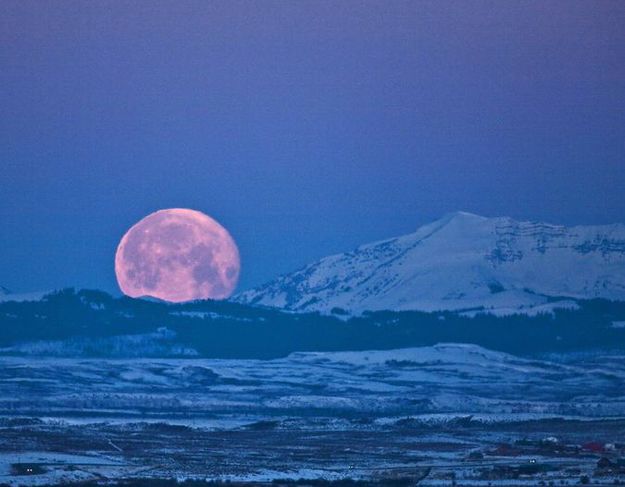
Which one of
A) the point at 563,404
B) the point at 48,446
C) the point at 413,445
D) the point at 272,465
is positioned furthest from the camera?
the point at 563,404

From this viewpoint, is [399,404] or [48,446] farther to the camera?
[399,404]

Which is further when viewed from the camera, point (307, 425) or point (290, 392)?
point (290, 392)

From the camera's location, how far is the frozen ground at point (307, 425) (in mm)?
89688

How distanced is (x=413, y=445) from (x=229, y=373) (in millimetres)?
88279

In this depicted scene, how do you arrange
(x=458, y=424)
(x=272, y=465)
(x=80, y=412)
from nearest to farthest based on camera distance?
(x=272, y=465)
(x=458, y=424)
(x=80, y=412)

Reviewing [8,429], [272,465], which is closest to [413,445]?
[272,465]

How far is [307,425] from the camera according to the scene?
131m

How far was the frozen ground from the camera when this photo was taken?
294 ft

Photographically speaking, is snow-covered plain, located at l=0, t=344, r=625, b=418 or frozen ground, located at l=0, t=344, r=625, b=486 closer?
frozen ground, located at l=0, t=344, r=625, b=486

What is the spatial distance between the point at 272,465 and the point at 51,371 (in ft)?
329

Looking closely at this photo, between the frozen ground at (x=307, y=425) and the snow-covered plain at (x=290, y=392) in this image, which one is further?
the snow-covered plain at (x=290, y=392)

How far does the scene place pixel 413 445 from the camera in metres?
110

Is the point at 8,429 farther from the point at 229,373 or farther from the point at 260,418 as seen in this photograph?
the point at 229,373

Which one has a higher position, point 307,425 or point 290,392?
point 290,392
